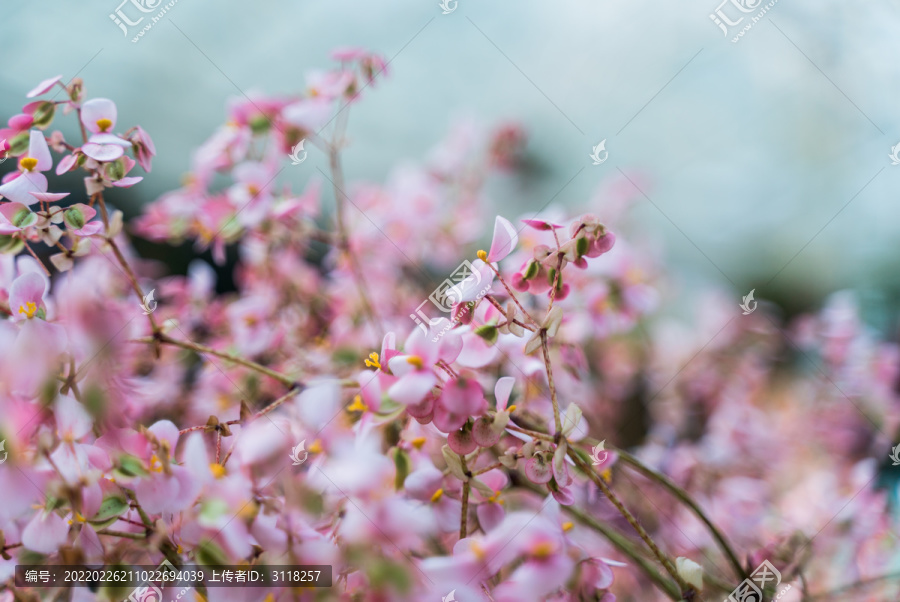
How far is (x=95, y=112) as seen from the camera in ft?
1.53

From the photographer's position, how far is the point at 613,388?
114 cm

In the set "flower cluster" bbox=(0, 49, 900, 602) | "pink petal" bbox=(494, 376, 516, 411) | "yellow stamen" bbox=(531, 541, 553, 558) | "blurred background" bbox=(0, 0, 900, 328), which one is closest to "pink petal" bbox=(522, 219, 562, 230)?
"flower cluster" bbox=(0, 49, 900, 602)

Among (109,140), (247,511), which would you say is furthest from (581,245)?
(109,140)

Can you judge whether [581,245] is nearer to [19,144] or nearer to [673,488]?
[673,488]

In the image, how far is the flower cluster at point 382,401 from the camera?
317mm

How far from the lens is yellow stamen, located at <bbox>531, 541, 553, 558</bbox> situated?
28 centimetres

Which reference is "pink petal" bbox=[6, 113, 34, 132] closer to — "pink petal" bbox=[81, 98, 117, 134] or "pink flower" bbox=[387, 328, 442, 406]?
"pink petal" bbox=[81, 98, 117, 134]

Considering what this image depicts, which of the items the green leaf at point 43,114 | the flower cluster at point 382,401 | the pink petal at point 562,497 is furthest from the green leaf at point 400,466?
the green leaf at point 43,114

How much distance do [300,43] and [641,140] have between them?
3.51ft

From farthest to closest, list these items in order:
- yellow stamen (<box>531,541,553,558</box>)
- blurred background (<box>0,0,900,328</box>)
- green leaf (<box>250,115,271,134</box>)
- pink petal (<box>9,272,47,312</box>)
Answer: blurred background (<box>0,0,900,328</box>), green leaf (<box>250,115,271,134</box>), pink petal (<box>9,272,47,312</box>), yellow stamen (<box>531,541,553,558</box>)

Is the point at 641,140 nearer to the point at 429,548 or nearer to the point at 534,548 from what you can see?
the point at 429,548

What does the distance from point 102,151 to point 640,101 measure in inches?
58.6

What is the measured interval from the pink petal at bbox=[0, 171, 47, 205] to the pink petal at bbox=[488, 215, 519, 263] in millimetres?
349

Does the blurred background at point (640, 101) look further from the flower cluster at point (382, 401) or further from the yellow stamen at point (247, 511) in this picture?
the yellow stamen at point (247, 511)
